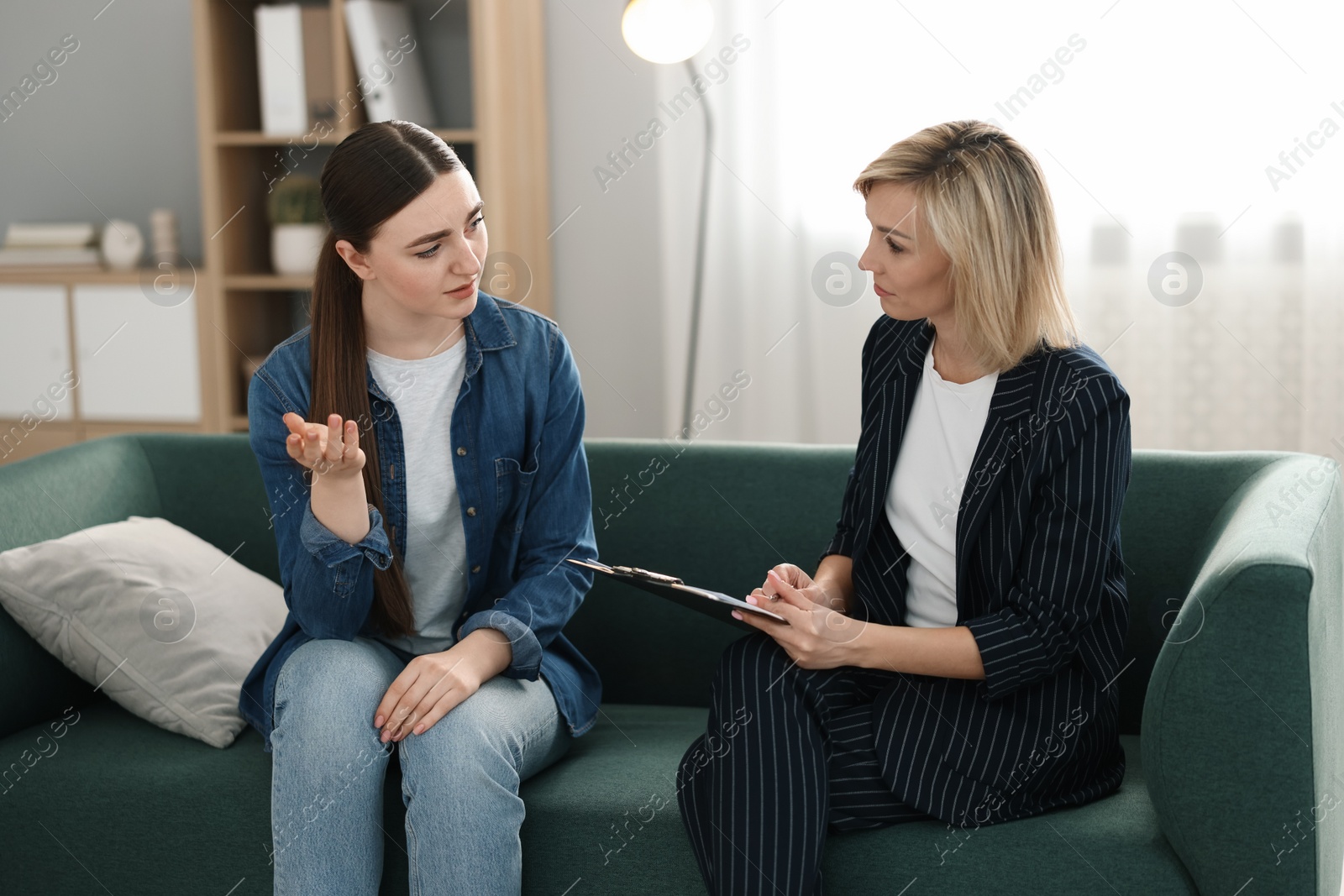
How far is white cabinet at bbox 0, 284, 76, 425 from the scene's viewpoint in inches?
128

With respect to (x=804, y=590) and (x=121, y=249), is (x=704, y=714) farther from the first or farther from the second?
(x=121, y=249)

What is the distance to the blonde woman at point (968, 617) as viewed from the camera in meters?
1.32

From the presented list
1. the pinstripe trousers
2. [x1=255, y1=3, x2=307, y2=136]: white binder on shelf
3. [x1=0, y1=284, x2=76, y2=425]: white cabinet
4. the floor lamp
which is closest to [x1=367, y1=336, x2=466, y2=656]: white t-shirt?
the pinstripe trousers

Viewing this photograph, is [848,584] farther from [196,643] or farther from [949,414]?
[196,643]

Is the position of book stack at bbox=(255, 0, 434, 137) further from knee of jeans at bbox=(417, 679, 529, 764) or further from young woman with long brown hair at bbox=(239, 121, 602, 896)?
knee of jeans at bbox=(417, 679, 529, 764)

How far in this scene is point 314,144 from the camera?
123 inches

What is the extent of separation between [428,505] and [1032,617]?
744mm

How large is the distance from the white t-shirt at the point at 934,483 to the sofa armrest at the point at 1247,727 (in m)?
0.27

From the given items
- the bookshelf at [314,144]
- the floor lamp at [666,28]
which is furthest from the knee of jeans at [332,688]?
the bookshelf at [314,144]

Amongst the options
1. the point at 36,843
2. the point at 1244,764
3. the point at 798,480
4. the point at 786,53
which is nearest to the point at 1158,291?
the point at 786,53

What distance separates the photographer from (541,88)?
318cm

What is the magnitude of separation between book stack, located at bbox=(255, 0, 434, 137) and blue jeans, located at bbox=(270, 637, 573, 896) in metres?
1.95

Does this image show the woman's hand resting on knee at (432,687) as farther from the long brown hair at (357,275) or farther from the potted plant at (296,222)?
the potted plant at (296,222)

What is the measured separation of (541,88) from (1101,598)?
226cm
